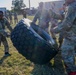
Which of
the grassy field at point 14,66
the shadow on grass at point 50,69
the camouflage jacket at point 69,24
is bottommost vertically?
the grassy field at point 14,66

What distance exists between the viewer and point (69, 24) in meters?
5.45

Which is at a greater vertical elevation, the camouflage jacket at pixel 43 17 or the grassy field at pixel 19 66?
the camouflage jacket at pixel 43 17

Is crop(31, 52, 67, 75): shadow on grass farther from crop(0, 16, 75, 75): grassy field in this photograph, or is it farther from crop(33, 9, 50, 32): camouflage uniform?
crop(33, 9, 50, 32): camouflage uniform

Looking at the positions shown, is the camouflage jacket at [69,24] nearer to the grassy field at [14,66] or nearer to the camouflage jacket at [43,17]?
the grassy field at [14,66]

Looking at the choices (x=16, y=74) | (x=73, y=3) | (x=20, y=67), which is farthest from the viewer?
(x=20, y=67)

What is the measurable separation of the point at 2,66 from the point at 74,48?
2819 mm

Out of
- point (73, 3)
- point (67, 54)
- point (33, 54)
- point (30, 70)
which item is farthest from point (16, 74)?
point (73, 3)

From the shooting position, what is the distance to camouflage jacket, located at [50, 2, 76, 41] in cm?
533

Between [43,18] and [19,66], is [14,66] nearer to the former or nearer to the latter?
[19,66]

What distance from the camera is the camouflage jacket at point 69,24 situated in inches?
210

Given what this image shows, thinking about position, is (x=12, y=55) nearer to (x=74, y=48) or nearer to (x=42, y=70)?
(x=42, y=70)

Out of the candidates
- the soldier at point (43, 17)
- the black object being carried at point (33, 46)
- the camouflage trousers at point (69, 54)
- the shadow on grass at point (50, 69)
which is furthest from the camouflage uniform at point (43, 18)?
the camouflage trousers at point (69, 54)

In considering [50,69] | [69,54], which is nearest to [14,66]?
[50,69]

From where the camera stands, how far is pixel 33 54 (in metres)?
6.02
